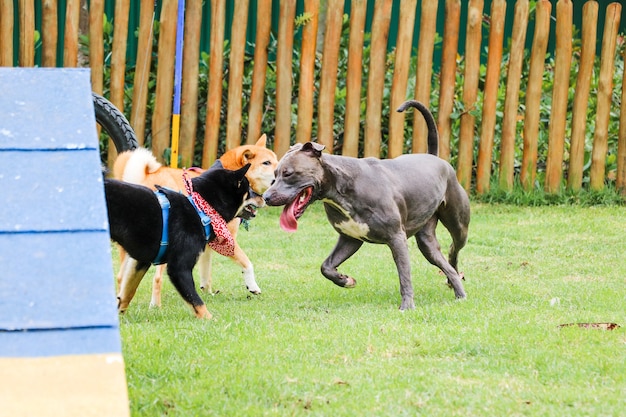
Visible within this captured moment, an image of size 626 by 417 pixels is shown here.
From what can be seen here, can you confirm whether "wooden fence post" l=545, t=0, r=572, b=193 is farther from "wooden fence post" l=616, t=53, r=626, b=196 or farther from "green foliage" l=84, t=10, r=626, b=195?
"wooden fence post" l=616, t=53, r=626, b=196

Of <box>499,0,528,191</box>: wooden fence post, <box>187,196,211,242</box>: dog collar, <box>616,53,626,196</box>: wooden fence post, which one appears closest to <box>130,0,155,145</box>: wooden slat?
<box>499,0,528,191</box>: wooden fence post

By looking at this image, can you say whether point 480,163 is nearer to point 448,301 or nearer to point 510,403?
point 448,301

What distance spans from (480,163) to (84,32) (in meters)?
5.63

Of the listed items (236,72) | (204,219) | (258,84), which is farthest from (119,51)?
(204,219)

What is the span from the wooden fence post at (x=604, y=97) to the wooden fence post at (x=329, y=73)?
3.18m

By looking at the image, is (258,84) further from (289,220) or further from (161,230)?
(161,230)

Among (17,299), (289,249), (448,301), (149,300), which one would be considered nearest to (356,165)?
(448,301)

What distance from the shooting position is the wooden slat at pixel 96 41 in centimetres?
1088

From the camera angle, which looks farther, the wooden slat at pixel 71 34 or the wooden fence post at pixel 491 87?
the wooden fence post at pixel 491 87

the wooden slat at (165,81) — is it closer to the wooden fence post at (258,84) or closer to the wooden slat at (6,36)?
the wooden fence post at (258,84)

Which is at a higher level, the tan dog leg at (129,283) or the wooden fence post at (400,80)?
the wooden fence post at (400,80)

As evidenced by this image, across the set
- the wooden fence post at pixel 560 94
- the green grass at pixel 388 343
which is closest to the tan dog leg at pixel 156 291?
the green grass at pixel 388 343

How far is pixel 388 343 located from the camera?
582 centimetres

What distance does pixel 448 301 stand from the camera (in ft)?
24.3
